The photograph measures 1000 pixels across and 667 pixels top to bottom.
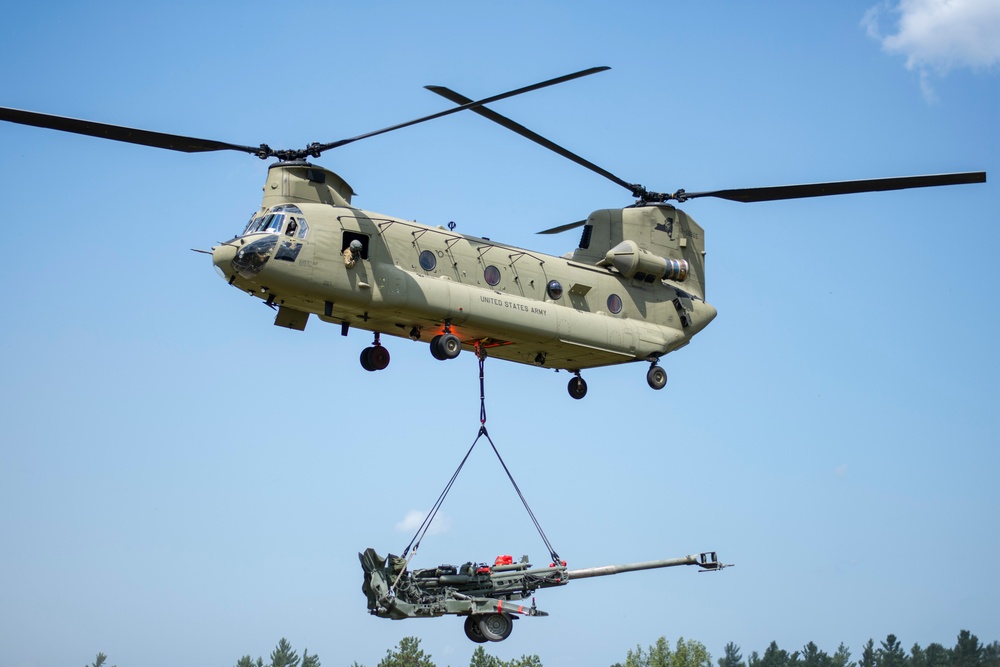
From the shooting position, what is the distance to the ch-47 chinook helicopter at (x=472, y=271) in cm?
2667

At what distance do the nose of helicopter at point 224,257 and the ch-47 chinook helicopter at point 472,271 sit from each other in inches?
1.1

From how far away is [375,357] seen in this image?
29344mm

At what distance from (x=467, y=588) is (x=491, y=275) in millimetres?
6673

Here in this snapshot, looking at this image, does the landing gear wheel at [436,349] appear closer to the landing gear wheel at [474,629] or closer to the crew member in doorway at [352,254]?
the crew member in doorway at [352,254]

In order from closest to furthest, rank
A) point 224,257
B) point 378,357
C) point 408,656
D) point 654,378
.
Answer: point 224,257 < point 378,357 < point 654,378 < point 408,656

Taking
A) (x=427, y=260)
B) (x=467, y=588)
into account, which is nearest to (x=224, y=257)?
(x=427, y=260)

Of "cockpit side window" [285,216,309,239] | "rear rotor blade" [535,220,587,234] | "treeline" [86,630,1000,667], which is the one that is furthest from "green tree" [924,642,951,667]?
"cockpit side window" [285,216,309,239]

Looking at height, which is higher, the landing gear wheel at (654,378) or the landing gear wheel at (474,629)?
the landing gear wheel at (654,378)

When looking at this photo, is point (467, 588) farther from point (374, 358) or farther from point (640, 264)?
point (640, 264)

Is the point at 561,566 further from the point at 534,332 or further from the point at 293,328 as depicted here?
the point at 293,328

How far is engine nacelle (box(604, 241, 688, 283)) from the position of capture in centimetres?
3186

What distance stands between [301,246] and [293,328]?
2457 mm

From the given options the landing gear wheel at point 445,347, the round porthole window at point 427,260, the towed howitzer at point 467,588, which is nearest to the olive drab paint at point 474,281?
the round porthole window at point 427,260

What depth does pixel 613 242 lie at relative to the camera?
32781mm
